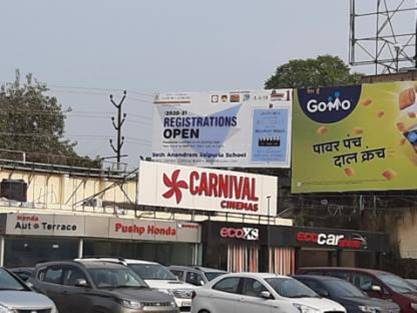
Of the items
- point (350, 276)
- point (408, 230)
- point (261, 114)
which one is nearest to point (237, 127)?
point (261, 114)

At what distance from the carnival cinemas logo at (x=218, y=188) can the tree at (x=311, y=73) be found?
1297 inches

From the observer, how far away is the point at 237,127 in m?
51.2

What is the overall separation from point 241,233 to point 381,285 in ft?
49.5

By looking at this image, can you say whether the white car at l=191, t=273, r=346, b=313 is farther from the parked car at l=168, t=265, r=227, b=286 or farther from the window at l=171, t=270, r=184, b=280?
the window at l=171, t=270, r=184, b=280

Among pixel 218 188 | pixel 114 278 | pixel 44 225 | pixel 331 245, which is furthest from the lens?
pixel 331 245

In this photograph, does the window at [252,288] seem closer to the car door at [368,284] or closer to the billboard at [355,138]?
the car door at [368,284]

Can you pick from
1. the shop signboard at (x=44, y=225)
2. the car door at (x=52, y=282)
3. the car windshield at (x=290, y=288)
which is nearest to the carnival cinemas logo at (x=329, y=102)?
the shop signboard at (x=44, y=225)

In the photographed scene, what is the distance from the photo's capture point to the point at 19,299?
51.9 ft

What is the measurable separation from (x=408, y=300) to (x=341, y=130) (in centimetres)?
2599

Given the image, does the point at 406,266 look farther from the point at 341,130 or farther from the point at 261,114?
the point at 261,114

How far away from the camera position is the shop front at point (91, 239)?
32.4 meters

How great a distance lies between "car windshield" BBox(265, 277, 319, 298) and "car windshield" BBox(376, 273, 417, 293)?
437 centimetres

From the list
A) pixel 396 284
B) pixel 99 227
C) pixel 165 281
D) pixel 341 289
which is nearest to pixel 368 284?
pixel 396 284

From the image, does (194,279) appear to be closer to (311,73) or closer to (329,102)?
(329,102)
